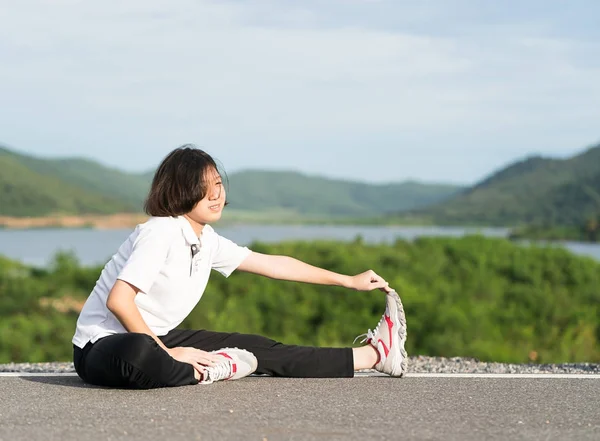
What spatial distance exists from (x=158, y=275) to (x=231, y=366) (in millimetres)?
708

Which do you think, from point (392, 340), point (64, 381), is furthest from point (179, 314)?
point (392, 340)

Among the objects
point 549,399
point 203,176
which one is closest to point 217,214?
point 203,176

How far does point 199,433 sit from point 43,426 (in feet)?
2.57

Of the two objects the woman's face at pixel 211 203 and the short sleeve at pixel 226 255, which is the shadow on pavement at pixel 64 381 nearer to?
the short sleeve at pixel 226 255

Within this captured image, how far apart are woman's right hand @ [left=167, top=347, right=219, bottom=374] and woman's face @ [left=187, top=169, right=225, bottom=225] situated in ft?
2.48

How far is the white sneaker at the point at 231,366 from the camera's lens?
524cm

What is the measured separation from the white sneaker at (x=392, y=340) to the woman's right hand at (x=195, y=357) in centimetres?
102

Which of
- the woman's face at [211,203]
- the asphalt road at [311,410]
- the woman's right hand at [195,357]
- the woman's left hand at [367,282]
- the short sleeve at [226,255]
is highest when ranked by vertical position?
the woman's face at [211,203]

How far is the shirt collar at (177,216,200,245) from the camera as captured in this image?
16.9 ft

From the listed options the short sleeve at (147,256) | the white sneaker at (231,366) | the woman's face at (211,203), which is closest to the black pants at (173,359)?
the white sneaker at (231,366)

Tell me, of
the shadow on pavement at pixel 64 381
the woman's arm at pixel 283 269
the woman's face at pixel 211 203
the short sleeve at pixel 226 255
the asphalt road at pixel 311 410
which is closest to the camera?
the asphalt road at pixel 311 410

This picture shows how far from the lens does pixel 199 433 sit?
400 cm

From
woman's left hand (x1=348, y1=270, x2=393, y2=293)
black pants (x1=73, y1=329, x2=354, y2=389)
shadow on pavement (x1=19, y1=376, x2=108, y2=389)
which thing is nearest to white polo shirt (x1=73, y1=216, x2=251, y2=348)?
black pants (x1=73, y1=329, x2=354, y2=389)

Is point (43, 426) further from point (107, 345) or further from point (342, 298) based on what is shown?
point (342, 298)
